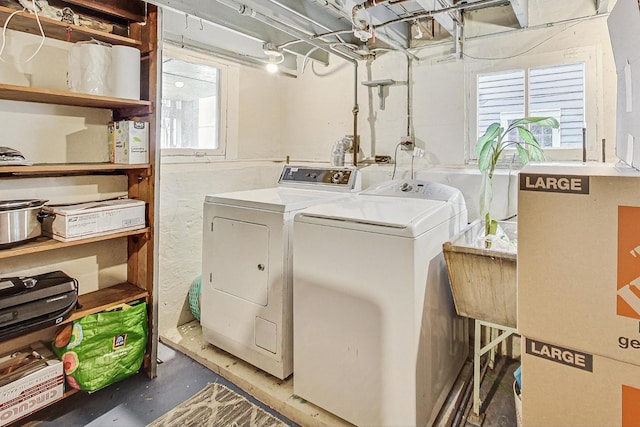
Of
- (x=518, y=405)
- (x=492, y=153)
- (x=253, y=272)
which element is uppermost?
(x=492, y=153)

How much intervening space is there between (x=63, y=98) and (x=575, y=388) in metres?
2.49

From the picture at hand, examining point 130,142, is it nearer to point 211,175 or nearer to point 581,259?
point 211,175

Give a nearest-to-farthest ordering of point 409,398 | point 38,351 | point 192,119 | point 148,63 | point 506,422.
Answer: point 409,398
point 506,422
point 38,351
point 148,63
point 192,119

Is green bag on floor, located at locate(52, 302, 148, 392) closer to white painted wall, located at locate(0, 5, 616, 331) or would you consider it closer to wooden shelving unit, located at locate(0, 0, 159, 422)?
wooden shelving unit, located at locate(0, 0, 159, 422)

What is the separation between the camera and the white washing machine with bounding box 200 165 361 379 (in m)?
2.06

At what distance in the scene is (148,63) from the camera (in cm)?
217

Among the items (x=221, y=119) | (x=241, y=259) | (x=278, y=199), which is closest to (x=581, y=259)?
(x=278, y=199)

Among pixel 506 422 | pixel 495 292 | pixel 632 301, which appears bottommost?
pixel 506 422

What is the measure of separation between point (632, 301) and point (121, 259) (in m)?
2.61

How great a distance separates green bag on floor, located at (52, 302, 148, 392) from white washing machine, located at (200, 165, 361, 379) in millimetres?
460

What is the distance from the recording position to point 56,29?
6.35ft

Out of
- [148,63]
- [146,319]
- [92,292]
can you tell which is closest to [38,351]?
[92,292]

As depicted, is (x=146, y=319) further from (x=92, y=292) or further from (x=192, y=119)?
(x=192, y=119)

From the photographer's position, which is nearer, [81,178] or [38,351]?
[38,351]
